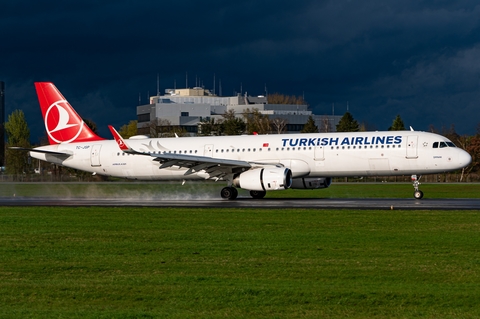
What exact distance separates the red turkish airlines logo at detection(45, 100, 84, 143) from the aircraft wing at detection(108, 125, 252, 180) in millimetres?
6646

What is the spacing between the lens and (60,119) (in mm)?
47844

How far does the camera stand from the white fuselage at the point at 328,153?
1539 inches

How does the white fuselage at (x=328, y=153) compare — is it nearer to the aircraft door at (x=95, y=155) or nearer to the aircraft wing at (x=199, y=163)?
the aircraft wing at (x=199, y=163)

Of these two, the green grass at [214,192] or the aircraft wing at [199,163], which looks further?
the green grass at [214,192]

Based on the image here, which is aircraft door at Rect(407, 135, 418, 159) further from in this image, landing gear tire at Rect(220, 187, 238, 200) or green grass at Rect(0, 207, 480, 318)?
green grass at Rect(0, 207, 480, 318)

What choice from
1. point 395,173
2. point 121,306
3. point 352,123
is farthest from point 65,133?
point 352,123

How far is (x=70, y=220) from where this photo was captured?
25766 millimetres

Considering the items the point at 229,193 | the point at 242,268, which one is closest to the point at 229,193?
the point at 229,193

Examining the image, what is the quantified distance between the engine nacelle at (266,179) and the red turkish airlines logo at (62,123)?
13.5 m

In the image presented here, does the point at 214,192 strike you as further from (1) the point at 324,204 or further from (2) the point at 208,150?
(1) the point at 324,204

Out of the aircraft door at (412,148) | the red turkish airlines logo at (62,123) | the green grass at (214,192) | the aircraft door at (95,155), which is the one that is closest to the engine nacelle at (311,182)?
the green grass at (214,192)

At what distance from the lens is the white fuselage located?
39.1 m

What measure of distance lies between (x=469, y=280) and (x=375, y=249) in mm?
4155

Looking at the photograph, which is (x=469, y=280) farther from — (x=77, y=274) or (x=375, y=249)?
(x=77, y=274)
